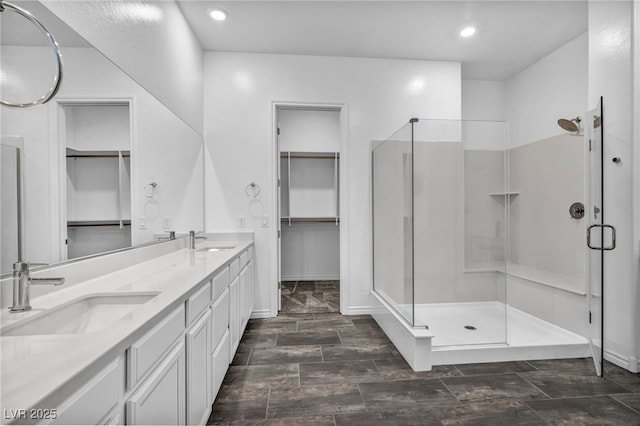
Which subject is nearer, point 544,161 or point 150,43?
point 150,43

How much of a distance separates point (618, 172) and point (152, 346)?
125 inches

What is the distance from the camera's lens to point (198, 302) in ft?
4.86

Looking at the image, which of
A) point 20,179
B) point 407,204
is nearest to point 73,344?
point 20,179

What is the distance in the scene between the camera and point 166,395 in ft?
3.62

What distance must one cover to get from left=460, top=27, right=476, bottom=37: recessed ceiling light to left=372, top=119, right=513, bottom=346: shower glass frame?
40.1 inches

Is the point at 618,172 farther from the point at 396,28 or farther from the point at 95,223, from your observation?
the point at 95,223

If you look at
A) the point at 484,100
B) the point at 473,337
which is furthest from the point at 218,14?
the point at 473,337

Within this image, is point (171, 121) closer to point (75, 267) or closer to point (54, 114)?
point (54, 114)

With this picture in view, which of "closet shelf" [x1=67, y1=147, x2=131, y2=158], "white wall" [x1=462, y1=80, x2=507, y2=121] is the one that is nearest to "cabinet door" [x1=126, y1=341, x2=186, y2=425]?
"closet shelf" [x1=67, y1=147, x2=131, y2=158]

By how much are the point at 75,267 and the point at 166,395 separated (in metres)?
0.81

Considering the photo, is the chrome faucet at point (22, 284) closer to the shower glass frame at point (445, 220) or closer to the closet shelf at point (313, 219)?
the shower glass frame at point (445, 220)

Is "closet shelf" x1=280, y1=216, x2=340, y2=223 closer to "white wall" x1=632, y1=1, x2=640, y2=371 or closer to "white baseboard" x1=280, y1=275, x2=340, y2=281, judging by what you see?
"white baseboard" x1=280, y1=275, x2=340, y2=281

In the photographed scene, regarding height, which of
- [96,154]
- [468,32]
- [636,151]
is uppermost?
[468,32]

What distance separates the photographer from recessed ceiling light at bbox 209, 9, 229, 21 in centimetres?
273
